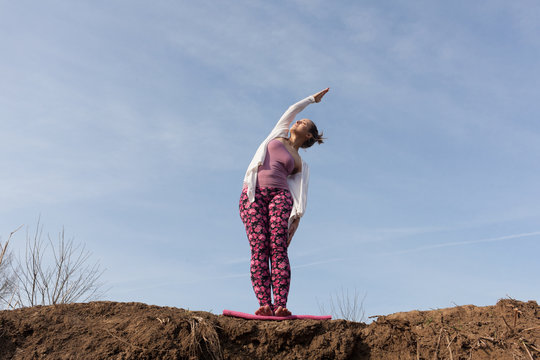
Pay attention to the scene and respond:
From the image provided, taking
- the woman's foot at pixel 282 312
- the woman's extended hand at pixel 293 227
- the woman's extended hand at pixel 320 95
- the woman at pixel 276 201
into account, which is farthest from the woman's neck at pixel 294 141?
the woman's foot at pixel 282 312

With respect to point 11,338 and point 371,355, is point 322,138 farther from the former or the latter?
point 11,338

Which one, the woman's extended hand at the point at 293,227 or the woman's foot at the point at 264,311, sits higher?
the woman's extended hand at the point at 293,227

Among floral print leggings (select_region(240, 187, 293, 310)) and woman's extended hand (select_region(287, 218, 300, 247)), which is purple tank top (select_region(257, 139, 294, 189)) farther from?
woman's extended hand (select_region(287, 218, 300, 247))

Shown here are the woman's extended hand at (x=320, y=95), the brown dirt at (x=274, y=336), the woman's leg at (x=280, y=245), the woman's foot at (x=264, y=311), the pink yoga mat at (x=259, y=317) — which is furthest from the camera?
the woman's extended hand at (x=320, y=95)

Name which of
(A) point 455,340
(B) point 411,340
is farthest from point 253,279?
(A) point 455,340

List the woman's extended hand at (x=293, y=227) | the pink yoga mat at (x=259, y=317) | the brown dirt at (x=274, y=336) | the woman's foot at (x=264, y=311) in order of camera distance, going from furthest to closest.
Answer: the woman's extended hand at (x=293, y=227) → the woman's foot at (x=264, y=311) → the pink yoga mat at (x=259, y=317) → the brown dirt at (x=274, y=336)

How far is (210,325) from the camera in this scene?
4.64 metres

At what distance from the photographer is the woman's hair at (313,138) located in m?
6.45

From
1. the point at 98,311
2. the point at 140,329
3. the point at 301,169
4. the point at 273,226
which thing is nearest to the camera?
the point at 140,329

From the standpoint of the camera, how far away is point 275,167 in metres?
5.94

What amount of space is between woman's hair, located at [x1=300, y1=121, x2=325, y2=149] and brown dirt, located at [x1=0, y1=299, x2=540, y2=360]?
8.08ft

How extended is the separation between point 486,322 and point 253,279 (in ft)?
8.25

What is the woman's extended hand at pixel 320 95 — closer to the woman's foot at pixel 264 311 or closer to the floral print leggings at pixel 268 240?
the floral print leggings at pixel 268 240

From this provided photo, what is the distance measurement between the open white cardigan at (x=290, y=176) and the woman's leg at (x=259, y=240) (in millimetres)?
129
